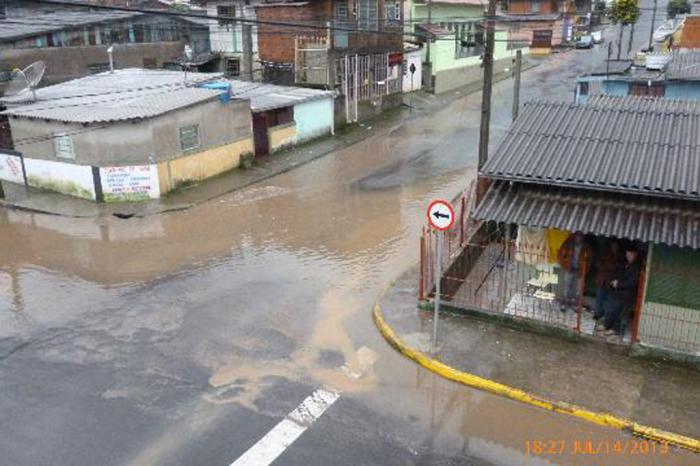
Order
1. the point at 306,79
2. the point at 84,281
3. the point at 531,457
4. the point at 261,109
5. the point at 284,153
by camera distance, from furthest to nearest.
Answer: the point at 306,79, the point at 284,153, the point at 261,109, the point at 84,281, the point at 531,457

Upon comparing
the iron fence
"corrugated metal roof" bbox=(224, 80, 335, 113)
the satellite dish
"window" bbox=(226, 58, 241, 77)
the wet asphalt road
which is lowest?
the wet asphalt road

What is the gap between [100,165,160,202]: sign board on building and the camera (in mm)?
19234

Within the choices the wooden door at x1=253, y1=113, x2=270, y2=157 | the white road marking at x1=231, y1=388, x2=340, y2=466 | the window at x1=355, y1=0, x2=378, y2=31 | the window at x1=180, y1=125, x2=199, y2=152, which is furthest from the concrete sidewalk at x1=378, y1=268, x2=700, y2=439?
the window at x1=355, y1=0, x2=378, y2=31

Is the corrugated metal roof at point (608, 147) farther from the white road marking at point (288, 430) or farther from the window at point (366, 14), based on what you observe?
the window at point (366, 14)

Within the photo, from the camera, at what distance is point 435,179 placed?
21.5 m

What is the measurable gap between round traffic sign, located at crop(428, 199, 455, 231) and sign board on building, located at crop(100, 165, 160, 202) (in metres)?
12.1

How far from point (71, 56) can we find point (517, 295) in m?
27.9

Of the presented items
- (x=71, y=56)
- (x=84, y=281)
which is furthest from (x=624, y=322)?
(x=71, y=56)

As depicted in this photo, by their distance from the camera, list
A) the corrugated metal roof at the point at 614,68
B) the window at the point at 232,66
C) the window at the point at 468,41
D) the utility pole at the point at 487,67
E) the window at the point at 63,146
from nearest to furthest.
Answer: the utility pole at the point at 487,67
the window at the point at 63,146
the corrugated metal roof at the point at 614,68
the window at the point at 232,66
the window at the point at 468,41

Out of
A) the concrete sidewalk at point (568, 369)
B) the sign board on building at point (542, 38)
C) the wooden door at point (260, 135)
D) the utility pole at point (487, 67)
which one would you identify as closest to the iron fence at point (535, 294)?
the concrete sidewalk at point (568, 369)

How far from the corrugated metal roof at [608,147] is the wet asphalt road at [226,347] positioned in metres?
3.57

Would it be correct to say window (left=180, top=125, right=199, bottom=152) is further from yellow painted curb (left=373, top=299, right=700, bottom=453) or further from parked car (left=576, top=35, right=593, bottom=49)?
parked car (left=576, top=35, right=593, bottom=49)

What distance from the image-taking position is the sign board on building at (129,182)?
1923 centimetres

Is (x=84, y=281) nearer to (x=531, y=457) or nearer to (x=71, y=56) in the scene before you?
(x=531, y=457)
